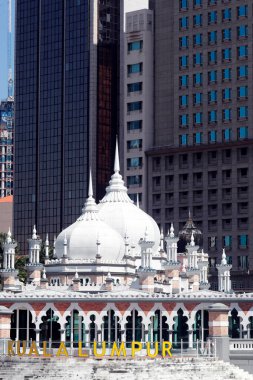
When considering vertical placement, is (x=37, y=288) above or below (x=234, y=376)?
above

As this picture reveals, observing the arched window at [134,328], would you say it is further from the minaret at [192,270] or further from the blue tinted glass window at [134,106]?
the blue tinted glass window at [134,106]

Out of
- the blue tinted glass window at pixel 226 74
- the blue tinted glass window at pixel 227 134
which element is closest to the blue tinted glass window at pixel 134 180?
the blue tinted glass window at pixel 227 134

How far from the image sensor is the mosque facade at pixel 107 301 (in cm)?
9981

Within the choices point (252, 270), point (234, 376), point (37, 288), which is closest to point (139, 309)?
point (37, 288)

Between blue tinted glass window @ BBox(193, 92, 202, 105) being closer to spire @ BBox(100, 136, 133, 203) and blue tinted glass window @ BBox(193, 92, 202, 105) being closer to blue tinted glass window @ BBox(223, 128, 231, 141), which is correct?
blue tinted glass window @ BBox(223, 128, 231, 141)

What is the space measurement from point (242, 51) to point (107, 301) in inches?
3497

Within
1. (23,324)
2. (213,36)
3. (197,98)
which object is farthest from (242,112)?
(23,324)

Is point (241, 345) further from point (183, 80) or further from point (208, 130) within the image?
point (183, 80)

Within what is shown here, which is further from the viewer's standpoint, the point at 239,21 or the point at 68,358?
the point at 239,21

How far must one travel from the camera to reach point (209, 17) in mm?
187000

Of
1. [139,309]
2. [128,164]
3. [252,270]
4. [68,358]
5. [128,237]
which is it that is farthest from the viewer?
[128,164]

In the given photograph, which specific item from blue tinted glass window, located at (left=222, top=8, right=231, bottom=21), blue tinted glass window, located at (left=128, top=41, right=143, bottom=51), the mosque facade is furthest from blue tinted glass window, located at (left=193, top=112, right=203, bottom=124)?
the mosque facade

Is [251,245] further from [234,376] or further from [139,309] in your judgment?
[234,376]

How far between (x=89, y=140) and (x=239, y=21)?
31.6 m
